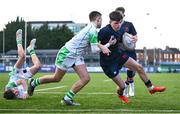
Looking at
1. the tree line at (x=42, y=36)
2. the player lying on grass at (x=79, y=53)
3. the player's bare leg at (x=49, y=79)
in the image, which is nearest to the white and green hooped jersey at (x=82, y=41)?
the player lying on grass at (x=79, y=53)

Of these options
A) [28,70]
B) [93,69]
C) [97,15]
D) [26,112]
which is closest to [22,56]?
[28,70]

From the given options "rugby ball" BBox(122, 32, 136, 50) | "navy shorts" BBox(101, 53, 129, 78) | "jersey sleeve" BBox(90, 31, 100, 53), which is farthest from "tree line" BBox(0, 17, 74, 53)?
"jersey sleeve" BBox(90, 31, 100, 53)

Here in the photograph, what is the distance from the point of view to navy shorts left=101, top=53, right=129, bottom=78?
10570 mm

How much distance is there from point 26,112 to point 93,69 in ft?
235

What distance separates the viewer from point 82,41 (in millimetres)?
10406

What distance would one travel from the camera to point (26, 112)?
8.55 meters

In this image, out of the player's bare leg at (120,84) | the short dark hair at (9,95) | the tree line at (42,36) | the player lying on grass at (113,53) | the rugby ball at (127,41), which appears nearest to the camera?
the player lying on grass at (113,53)

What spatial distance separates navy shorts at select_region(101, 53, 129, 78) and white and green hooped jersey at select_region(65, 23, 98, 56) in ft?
1.88

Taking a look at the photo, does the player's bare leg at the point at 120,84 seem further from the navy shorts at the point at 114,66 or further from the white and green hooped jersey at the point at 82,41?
the white and green hooped jersey at the point at 82,41

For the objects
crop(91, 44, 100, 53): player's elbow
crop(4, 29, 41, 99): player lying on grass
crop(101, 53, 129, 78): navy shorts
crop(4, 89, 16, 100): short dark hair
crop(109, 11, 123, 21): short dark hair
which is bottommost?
crop(4, 89, 16, 100): short dark hair

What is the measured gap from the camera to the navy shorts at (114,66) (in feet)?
34.7

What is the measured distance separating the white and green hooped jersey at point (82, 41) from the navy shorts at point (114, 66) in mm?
572

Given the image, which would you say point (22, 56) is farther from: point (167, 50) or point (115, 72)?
point (167, 50)

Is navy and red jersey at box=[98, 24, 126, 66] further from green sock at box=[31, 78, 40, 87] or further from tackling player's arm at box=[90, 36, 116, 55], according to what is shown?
green sock at box=[31, 78, 40, 87]
